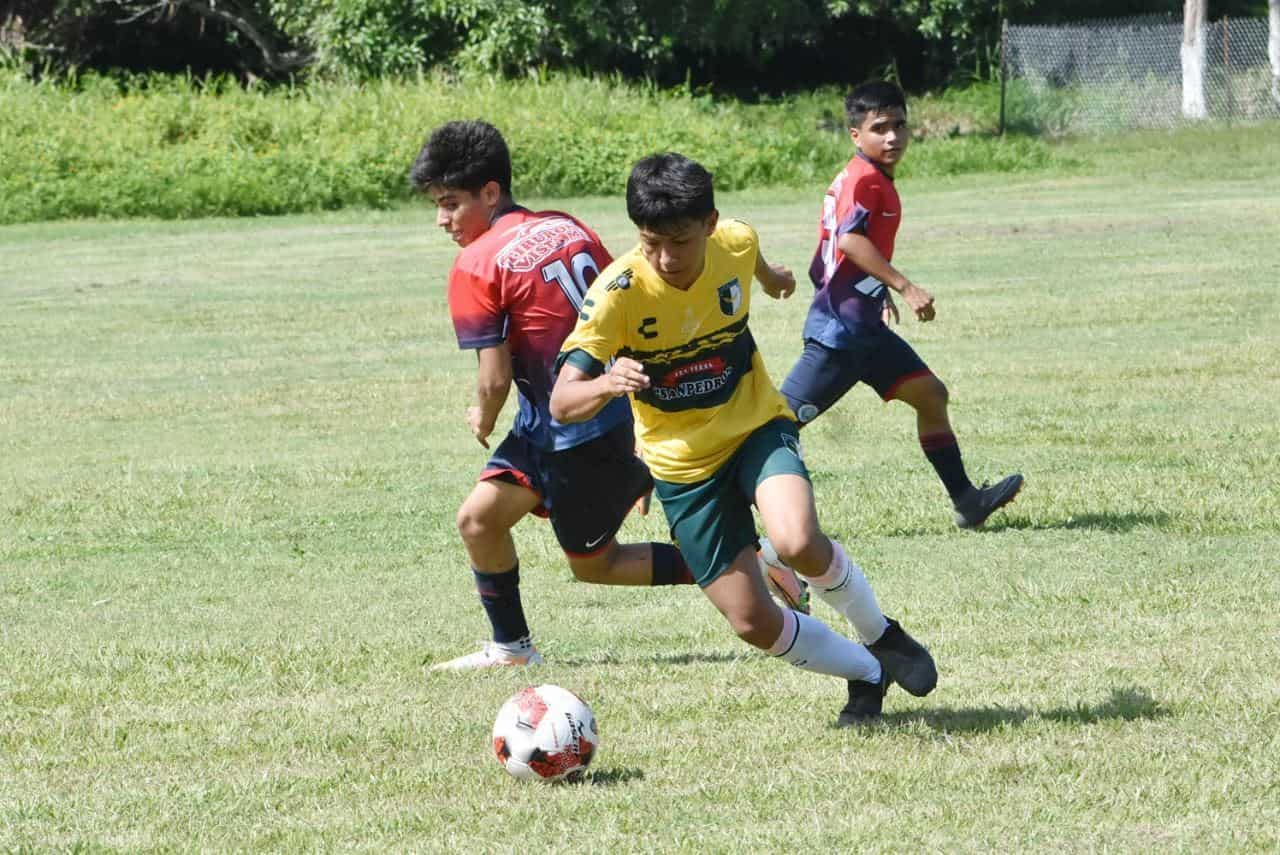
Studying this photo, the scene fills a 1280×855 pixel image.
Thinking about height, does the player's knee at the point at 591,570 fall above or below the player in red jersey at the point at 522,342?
below

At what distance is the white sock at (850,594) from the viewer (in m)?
5.36

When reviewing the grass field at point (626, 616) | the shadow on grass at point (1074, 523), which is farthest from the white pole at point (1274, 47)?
the shadow on grass at point (1074, 523)

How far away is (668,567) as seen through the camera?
21.8 ft

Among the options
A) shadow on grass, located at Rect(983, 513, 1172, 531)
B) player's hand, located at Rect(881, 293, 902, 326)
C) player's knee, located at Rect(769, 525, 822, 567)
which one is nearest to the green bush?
player's hand, located at Rect(881, 293, 902, 326)

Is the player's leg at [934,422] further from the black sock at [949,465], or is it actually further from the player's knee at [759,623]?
the player's knee at [759,623]

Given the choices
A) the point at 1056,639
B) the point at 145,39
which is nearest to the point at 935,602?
the point at 1056,639

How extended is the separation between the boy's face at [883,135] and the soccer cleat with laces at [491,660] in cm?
302

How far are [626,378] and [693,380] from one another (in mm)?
614

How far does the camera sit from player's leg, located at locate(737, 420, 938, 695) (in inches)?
203

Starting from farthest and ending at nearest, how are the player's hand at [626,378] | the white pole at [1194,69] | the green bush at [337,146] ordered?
1. the white pole at [1194,69]
2. the green bush at [337,146]
3. the player's hand at [626,378]

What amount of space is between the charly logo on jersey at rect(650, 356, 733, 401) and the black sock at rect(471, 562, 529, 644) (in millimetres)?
1502

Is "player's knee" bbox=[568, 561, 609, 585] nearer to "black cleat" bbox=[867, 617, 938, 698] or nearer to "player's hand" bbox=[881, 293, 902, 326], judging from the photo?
"black cleat" bbox=[867, 617, 938, 698]

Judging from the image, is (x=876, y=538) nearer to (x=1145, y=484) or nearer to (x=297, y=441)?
(x=1145, y=484)

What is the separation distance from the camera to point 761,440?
17.7 ft
